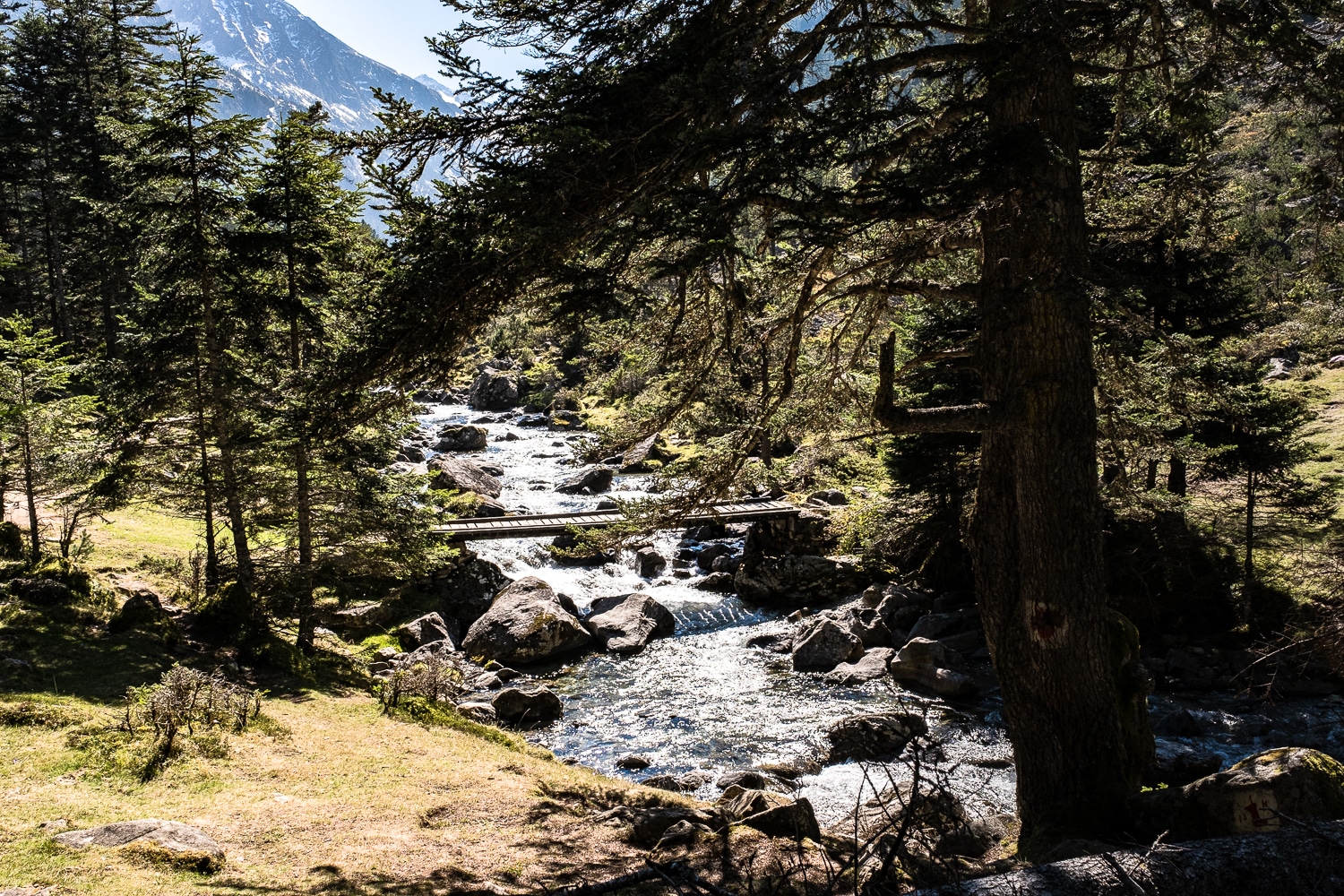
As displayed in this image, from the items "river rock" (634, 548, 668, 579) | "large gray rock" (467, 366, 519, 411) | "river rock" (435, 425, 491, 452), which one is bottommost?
"river rock" (634, 548, 668, 579)

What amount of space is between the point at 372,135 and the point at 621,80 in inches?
74.6

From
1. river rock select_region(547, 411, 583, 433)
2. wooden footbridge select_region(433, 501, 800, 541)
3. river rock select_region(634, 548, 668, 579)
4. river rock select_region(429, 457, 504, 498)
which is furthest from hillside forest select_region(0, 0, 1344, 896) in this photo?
river rock select_region(547, 411, 583, 433)

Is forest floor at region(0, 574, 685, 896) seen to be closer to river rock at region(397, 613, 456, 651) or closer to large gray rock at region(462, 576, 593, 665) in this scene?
large gray rock at region(462, 576, 593, 665)

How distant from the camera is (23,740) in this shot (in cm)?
788

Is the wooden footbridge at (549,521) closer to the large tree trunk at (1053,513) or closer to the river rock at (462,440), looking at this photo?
the large tree trunk at (1053,513)

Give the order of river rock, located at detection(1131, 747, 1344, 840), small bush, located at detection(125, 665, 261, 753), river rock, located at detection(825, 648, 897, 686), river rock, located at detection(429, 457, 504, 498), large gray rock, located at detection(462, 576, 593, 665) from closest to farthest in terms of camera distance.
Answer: river rock, located at detection(1131, 747, 1344, 840), small bush, located at detection(125, 665, 261, 753), river rock, located at detection(825, 648, 897, 686), large gray rock, located at detection(462, 576, 593, 665), river rock, located at detection(429, 457, 504, 498)

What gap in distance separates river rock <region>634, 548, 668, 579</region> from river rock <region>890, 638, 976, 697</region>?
26.0ft

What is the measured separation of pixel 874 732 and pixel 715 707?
3.20 meters

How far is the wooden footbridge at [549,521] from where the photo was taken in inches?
720

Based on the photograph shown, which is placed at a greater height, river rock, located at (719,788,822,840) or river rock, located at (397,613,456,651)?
river rock, located at (719,788,822,840)

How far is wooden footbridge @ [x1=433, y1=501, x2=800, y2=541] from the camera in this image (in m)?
18.3

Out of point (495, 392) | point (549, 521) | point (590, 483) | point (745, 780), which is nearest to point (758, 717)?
point (745, 780)

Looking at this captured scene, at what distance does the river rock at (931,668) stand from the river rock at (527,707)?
5893mm

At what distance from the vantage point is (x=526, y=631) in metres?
15.5
